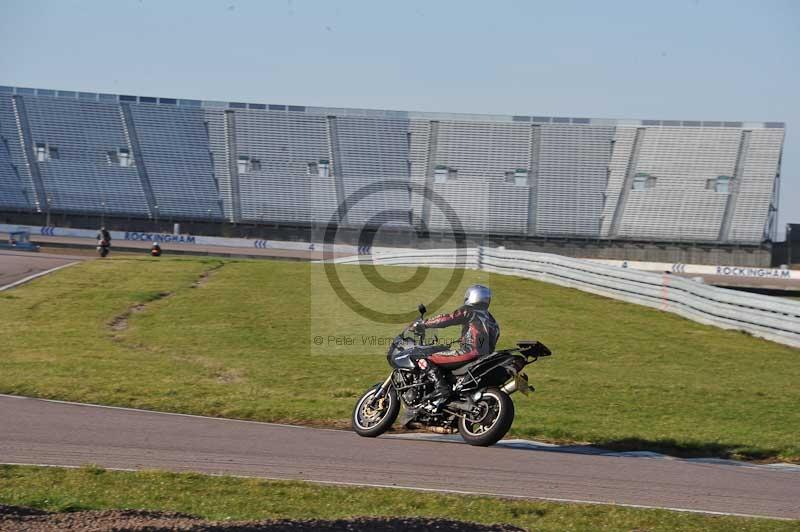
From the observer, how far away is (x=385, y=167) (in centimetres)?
6475

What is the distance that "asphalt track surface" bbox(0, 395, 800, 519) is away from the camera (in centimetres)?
831

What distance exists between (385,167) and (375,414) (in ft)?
178

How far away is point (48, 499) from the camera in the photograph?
7203 mm

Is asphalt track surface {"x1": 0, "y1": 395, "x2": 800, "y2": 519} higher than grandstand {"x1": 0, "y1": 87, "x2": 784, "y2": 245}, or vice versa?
grandstand {"x1": 0, "y1": 87, "x2": 784, "y2": 245}

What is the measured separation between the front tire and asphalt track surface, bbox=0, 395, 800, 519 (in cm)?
16

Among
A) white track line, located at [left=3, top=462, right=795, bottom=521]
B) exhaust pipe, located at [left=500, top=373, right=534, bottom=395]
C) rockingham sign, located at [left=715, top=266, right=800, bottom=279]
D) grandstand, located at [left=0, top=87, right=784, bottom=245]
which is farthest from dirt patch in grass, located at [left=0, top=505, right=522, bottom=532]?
grandstand, located at [left=0, top=87, right=784, bottom=245]

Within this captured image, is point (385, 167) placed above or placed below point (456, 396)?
above

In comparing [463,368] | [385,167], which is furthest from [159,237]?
[463,368]

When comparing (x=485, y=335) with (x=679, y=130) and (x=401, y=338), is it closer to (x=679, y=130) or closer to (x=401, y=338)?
(x=401, y=338)

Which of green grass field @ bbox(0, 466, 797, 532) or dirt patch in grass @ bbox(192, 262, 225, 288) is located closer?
green grass field @ bbox(0, 466, 797, 532)

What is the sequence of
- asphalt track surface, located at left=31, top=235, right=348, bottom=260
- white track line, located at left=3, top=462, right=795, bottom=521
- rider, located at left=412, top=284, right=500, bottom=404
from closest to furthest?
white track line, located at left=3, top=462, right=795, bottom=521 < rider, located at left=412, top=284, right=500, bottom=404 < asphalt track surface, located at left=31, top=235, right=348, bottom=260

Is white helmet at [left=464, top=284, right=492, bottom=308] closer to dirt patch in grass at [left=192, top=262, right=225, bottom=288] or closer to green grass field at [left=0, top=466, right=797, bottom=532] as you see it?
green grass field at [left=0, top=466, right=797, bottom=532]

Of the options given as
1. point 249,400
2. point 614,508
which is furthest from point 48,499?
point 249,400

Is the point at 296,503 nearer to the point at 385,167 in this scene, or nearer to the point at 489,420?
the point at 489,420
